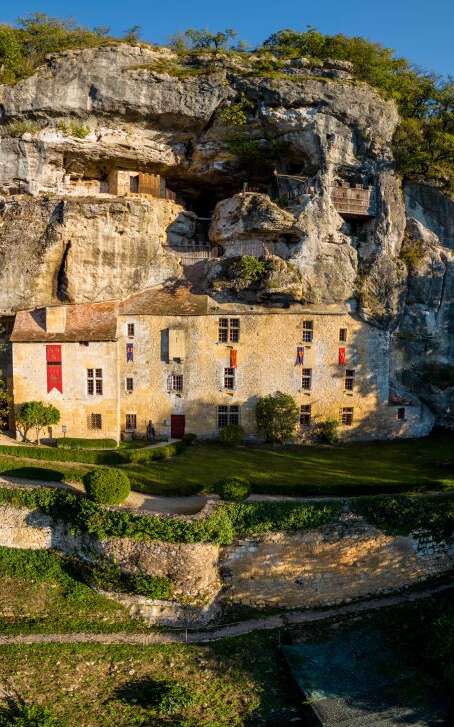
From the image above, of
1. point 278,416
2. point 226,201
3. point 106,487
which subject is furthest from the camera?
point 226,201

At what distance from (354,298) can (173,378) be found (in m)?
11.7

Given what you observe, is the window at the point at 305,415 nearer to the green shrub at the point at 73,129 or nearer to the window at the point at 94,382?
the window at the point at 94,382

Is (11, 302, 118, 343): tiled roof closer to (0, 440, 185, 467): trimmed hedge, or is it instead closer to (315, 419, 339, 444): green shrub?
(0, 440, 185, 467): trimmed hedge

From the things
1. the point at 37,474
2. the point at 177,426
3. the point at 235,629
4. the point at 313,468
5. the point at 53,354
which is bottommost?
the point at 235,629

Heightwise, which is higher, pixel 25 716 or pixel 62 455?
pixel 62 455

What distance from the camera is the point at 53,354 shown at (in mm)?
27328

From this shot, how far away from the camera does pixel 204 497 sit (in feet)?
67.3

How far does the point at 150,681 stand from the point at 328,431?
17154 mm

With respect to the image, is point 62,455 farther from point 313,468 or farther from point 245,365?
point 313,468

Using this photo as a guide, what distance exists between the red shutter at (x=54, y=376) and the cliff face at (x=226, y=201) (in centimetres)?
407

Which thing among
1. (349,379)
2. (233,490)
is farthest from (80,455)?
(349,379)

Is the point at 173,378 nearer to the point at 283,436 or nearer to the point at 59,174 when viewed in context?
the point at 283,436

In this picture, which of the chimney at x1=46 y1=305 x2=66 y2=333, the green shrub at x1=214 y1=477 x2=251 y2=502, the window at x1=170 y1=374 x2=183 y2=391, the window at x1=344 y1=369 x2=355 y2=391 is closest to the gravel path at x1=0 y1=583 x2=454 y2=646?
the green shrub at x1=214 y1=477 x2=251 y2=502

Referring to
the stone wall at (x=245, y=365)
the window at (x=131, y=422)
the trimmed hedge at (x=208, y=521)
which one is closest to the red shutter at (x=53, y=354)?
the stone wall at (x=245, y=365)
